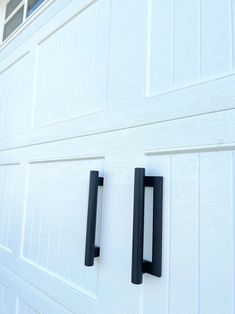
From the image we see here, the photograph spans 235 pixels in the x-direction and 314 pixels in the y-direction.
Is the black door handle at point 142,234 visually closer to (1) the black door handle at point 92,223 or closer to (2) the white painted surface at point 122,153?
(2) the white painted surface at point 122,153

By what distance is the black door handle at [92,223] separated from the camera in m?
0.74

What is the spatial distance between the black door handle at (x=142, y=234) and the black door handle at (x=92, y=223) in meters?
0.17

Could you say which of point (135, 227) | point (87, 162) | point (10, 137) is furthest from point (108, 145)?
point (10, 137)

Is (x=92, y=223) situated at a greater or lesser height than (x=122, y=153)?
lesser

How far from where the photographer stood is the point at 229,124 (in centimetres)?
53

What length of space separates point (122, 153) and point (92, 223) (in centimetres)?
22

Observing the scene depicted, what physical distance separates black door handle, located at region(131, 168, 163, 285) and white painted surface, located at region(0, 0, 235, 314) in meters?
0.02

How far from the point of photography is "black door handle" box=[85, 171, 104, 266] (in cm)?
74

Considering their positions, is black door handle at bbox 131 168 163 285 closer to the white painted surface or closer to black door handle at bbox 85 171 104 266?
the white painted surface

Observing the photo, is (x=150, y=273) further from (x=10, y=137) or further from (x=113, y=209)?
(x=10, y=137)

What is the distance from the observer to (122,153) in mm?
756

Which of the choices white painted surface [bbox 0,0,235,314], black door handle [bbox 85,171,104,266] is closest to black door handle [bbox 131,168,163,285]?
white painted surface [bbox 0,0,235,314]

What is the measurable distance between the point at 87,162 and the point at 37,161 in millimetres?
366

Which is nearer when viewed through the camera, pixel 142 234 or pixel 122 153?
pixel 142 234
